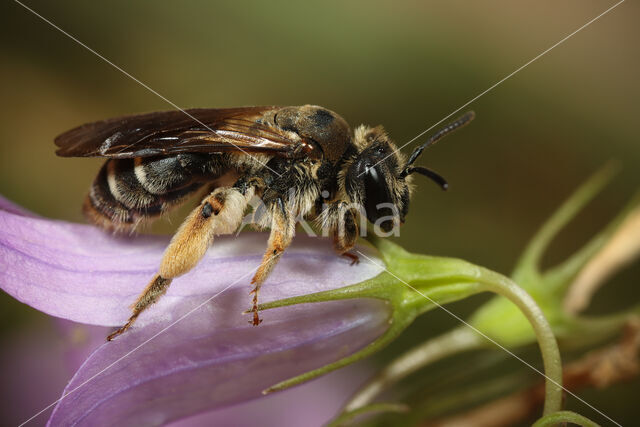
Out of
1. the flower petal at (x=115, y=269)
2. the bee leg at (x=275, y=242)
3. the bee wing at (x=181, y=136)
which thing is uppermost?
the bee wing at (x=181, y=136)

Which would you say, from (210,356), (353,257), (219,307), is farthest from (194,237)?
(353,257)

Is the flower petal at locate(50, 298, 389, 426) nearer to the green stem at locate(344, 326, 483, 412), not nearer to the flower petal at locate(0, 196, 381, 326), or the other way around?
the flower petal at locate(0, 196, 381, 326)

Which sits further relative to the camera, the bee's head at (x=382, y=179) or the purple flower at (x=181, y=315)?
the bee's head at (x=382, y=179)

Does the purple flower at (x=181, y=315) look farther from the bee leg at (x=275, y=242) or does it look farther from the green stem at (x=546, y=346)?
the green stem at (x=546, y=346)

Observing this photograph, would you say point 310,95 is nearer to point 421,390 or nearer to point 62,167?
point 62,167

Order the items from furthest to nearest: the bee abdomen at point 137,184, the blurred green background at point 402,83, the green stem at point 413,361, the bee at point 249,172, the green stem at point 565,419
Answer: the blurred green background at point 402,83
the green stem at point 413,361
the bee abdomen at point 137,184
the bee at point 249,172
the green stem at point 565,419

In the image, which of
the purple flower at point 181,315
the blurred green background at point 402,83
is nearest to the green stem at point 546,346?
the purple flower at point 181,315

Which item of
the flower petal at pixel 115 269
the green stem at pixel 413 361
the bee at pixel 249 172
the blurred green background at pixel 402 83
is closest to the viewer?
the flower petal at pixel 115 269
